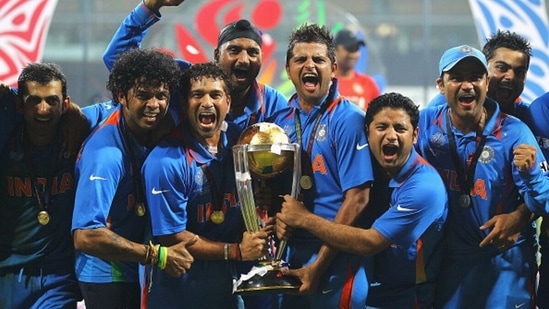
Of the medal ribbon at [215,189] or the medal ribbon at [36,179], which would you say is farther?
the medal ribbon at [36,179]

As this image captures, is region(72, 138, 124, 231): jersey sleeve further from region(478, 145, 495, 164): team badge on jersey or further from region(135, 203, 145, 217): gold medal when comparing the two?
region(478, 145, 495, 164): team badge on jersey

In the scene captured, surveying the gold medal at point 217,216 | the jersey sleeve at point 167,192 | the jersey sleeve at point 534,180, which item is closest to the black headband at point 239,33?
the jersey sleeve at point 167,192

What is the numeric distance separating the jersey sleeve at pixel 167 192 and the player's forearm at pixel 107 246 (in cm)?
13

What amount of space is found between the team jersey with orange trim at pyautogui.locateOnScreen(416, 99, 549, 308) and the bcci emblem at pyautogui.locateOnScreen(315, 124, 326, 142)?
0.55m

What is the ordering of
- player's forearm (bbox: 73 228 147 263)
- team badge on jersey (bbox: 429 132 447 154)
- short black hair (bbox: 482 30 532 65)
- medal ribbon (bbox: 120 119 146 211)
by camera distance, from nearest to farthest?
player's forearm (bbox: 73 228 147 263)
medal ribbon (bbox: 120 119 146 211)
team badge on jersey (bbox: 429 132 447 154)
short black hair (bbox: 482 30 532 65)

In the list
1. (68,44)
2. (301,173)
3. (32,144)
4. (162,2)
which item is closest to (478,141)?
(301,173)

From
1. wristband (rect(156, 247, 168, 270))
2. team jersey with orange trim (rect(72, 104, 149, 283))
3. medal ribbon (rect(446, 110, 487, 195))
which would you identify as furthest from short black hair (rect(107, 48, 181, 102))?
medal ribbon (rect(446, 110, 487, 195))

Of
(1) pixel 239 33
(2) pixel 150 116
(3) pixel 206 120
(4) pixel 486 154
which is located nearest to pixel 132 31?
(1) pixel 239 33

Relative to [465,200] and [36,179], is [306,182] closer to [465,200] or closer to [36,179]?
[465,200]

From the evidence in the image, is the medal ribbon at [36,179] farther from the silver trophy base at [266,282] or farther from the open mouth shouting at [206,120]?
the silver trophy base at [266,282]

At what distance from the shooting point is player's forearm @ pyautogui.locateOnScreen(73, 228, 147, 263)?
470 centimetres

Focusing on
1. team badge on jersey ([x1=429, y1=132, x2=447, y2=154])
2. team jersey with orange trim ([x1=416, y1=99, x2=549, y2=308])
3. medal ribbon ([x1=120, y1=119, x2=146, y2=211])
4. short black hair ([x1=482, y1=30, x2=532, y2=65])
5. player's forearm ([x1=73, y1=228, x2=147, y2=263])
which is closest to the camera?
player's forearm ([x1=73, y1=228, x2=147, y2=263])

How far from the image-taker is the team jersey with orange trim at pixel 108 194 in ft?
15.5

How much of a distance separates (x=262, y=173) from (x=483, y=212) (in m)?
1.08
